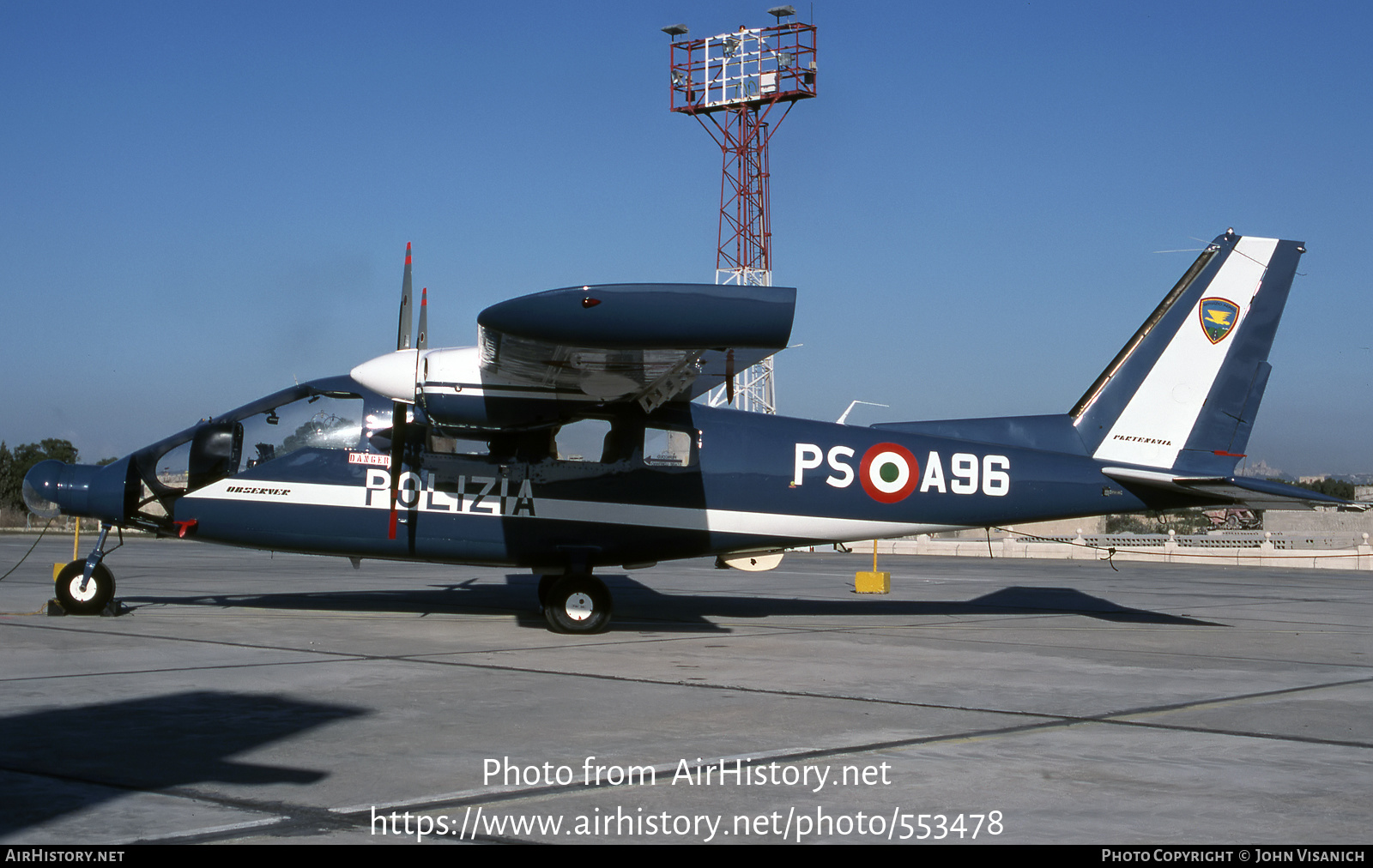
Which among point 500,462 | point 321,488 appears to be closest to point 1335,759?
point 500,462

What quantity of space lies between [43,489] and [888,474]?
908cm

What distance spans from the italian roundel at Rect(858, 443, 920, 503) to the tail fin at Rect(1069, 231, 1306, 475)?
2216 mm

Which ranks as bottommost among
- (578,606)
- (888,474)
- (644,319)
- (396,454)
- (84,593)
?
(578,606)

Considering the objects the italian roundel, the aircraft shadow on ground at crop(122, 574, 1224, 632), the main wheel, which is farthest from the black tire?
the main wheel

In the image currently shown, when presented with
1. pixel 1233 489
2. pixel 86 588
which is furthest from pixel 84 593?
pixel 1233 489

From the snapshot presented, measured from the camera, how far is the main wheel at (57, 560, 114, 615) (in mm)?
11953

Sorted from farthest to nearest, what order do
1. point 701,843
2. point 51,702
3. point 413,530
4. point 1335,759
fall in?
point 413,530
point 51,702
point 1335,759
point 701,843

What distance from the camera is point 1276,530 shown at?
150 ft

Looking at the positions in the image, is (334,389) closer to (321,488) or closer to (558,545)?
(321,488)

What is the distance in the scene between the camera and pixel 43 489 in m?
11.9

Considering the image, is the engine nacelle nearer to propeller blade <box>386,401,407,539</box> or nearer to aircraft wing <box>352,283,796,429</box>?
propeller blade <box>386,401,407,539</box>

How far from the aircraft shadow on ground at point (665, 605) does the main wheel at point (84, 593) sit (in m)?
1.77

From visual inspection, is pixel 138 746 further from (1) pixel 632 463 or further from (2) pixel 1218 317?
(2) pixel 1218 317

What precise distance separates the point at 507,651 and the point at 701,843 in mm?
5928
